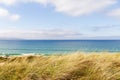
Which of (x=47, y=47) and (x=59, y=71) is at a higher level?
(x=59, y=71)

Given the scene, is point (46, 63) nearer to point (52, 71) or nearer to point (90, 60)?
point (52, 71)

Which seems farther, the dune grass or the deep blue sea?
the deep blue sea

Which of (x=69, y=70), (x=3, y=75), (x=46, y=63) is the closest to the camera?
(x=3, y=75)

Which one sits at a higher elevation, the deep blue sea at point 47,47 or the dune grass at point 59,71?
the dune grass at point 59,71

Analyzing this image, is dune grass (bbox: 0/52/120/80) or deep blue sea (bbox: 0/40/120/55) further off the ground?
dune grass (bbox: 0/52/120/80)

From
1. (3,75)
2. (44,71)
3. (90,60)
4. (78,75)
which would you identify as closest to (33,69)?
(44,71)

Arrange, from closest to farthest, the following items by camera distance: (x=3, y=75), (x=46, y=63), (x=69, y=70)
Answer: (x=3, y=75), (x=69, y=70), (x=46, y=63)

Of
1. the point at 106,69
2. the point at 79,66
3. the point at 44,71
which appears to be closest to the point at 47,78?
the point at 44,71

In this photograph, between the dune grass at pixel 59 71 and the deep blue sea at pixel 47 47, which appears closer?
the dune grass at pixel 59 71

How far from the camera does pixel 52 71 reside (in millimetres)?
5016

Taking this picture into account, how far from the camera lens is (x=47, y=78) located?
15.9ft

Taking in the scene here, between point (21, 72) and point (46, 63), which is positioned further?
point (46, 63)

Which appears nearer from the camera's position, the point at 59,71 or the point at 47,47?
the point at 59,71

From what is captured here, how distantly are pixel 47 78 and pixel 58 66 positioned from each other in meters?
0.45
